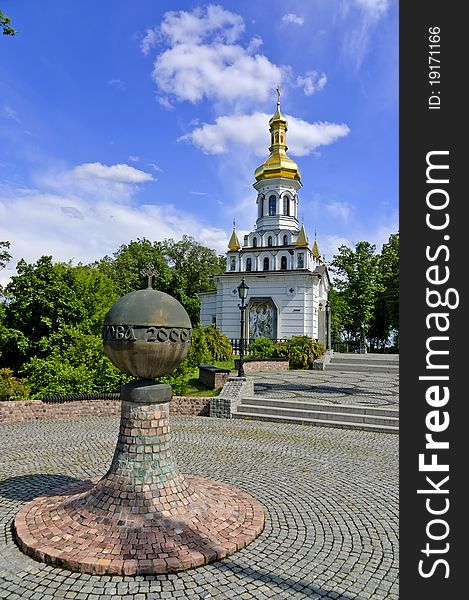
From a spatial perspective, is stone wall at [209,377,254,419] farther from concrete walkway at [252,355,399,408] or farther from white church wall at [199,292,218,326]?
white church wall at [199,292,218,326]

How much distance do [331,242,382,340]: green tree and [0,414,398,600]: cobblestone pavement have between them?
32.4m

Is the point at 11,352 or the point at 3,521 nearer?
the point at 3,521

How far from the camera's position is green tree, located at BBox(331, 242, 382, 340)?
41938mm

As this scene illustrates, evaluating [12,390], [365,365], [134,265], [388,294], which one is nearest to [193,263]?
[134,265]

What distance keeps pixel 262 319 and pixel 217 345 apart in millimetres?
8153

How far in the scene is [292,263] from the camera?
36781mm

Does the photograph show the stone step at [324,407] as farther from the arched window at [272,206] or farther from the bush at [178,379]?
the arched window at [272,206]

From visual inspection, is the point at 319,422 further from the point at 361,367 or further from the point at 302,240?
the point at 302,240

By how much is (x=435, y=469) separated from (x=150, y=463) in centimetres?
329

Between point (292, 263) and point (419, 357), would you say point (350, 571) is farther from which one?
point (292, 263)

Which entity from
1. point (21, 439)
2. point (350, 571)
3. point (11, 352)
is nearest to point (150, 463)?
point (350, 571)

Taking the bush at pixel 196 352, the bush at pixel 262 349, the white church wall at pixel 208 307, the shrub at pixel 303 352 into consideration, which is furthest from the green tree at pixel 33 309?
the white church wall at pixel 208 307

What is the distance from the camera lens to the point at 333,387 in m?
17.4

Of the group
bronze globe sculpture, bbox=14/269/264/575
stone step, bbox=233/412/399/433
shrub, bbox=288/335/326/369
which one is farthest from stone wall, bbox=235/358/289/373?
bronze globe sculpture, bbox=14/269/264/575
